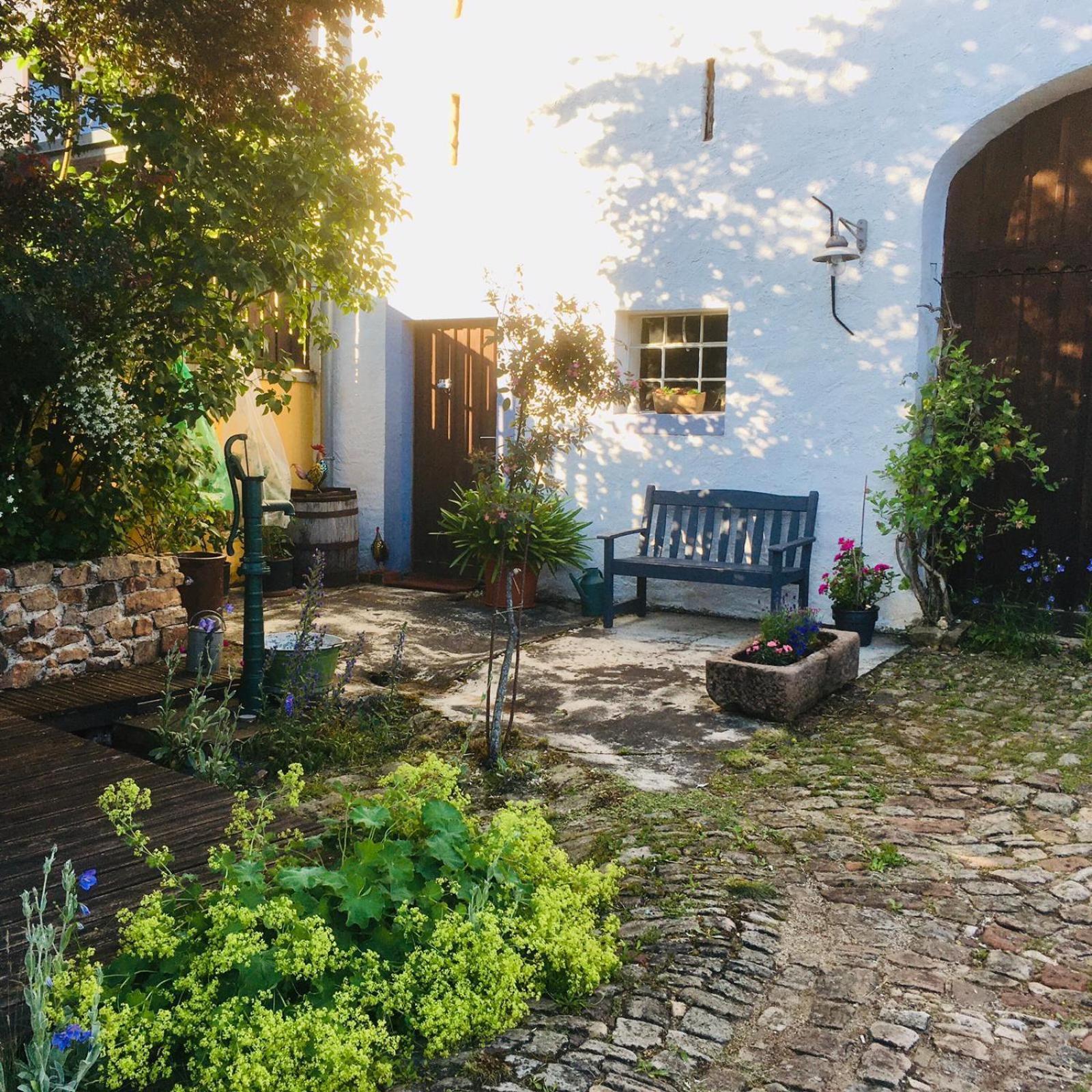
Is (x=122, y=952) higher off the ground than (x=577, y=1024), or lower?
higher

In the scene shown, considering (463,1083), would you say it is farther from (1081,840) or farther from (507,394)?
(507,394)

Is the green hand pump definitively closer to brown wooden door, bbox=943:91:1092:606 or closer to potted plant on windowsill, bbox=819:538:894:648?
potted plant on windowsill, bbox=819:538:894:648

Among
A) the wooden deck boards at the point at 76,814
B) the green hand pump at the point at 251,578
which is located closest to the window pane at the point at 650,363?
the green hand pump at the point at 251,578

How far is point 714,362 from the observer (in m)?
8.26

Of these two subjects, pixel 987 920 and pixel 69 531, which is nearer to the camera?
pixel 987 920

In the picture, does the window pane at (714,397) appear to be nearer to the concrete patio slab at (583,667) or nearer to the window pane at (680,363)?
the window pane at (680,363)

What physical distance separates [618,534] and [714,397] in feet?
4.54

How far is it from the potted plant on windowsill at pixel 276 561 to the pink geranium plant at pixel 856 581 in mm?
4062

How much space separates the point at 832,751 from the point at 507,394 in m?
4.68

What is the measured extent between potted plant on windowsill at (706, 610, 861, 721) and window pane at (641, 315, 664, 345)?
316 centimetres

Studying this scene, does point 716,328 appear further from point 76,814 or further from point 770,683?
point 76,814

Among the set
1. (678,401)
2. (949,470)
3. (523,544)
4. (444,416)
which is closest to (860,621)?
(949,470)

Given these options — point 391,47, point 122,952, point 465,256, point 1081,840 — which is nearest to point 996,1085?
point 1081,840

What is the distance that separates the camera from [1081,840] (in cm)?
400
